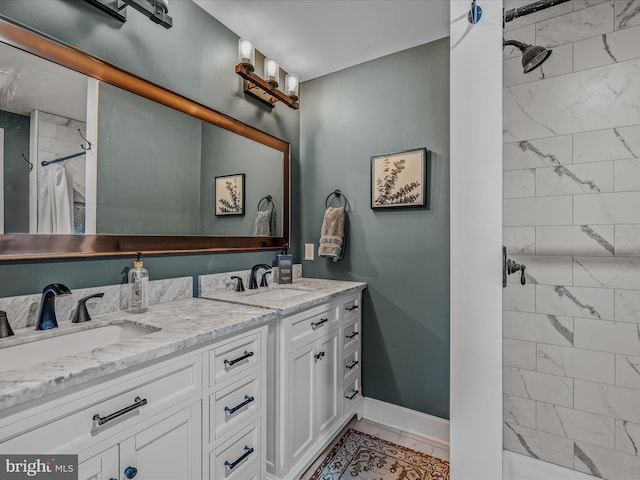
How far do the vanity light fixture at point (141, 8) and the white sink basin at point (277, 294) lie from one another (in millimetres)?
1385

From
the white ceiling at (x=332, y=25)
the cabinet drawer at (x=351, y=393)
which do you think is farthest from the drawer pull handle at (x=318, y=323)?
the white ceiling at (x=332, y=25)

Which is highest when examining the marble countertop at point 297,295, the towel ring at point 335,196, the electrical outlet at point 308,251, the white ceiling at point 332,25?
the white ceiling at point 332,25

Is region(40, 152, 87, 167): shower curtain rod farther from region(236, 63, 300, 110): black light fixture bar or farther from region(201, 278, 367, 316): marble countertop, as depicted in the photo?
region(236, 63, 300, 110): black light fixture bar

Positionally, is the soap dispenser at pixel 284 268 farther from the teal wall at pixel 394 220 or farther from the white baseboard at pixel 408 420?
the white baseboard at pixel 408 420

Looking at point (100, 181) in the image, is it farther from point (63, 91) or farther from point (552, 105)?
point (552, 105)

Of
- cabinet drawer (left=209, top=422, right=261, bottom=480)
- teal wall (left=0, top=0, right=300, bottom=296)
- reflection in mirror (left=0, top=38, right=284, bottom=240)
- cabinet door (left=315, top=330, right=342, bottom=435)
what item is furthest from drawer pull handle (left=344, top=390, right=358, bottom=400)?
reflection in mirror (left=0, top=38, right=284, bottom=240)

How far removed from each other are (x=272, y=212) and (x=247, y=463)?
1472 millimetres

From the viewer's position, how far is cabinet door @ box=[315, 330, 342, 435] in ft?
5.56

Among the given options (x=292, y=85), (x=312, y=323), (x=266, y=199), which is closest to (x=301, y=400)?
(x=312, y=323)

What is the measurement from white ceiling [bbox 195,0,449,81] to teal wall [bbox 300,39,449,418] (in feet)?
0.45

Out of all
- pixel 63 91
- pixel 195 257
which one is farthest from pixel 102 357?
pixel 63 91

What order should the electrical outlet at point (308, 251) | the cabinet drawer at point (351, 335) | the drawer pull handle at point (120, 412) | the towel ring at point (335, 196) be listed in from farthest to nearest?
the electrical outlet at point (308, 251) < the towel ring at point (335, 196) < the cabinet drawer at point (351, 335) < the drawer pull handle at point (120, 412)

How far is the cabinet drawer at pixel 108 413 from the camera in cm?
69

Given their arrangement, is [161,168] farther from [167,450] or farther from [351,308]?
[351,308]
